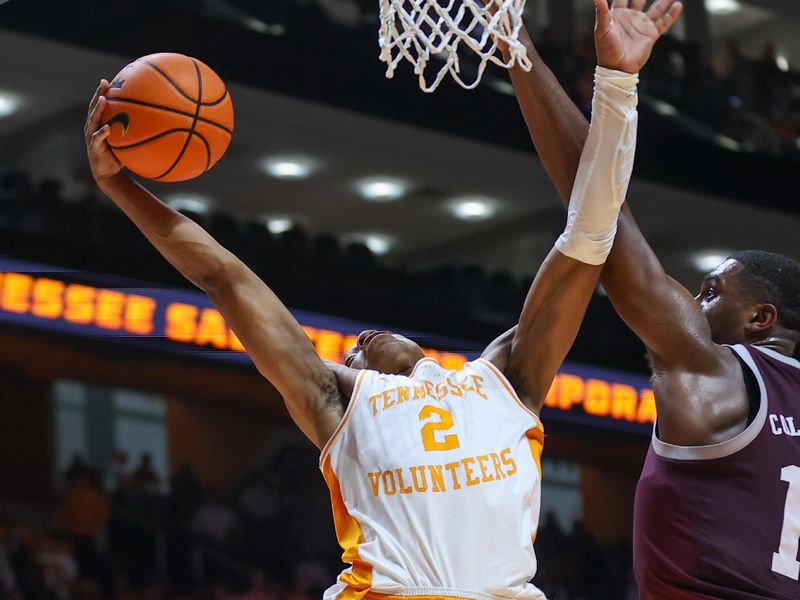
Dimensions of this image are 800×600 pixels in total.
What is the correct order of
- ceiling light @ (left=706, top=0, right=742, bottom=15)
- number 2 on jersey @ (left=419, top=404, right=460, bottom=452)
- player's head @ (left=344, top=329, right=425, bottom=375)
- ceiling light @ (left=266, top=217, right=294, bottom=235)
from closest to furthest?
number 2 on jersey @ (left=419, top=404, right=460, bottom=452), player's head @ (left=344, top=329, right=425, bottom=375), ceiling light @ (left=266, top=217, right=294, bottom=235), ceiling light @ (left=706, top=0, right=742, bottom=15)

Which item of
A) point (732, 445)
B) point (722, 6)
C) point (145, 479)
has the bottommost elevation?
point (145, 479)

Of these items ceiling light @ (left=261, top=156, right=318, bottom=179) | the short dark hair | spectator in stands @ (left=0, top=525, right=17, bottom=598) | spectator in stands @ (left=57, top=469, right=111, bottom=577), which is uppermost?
ceiling light @ (left=261, top=156, right=318, bottom=179)

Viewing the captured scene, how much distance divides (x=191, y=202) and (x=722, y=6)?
6.36m

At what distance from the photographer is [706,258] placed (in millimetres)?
13008

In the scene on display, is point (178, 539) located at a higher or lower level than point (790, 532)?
lower

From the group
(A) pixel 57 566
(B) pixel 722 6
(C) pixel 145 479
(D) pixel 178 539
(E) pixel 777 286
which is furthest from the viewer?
(B) pixel 722 6

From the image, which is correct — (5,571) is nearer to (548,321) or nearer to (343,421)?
(343,421)

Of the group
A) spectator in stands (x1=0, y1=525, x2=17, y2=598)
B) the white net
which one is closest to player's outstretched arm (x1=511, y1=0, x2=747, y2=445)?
the white net

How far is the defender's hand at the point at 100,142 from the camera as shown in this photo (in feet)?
9.87

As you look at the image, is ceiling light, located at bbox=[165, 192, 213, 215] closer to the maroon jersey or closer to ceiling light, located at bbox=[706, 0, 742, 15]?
ceiling light, located at bbox=[706, 0, 742, 15]

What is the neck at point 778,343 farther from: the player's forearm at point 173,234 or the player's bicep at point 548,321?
the player's forearm at point 173,234

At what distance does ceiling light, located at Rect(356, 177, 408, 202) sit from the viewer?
11.3 metres

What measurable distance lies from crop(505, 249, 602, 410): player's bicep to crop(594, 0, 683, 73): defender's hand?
1.52ft

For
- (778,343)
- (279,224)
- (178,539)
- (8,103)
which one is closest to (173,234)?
(778,343)
